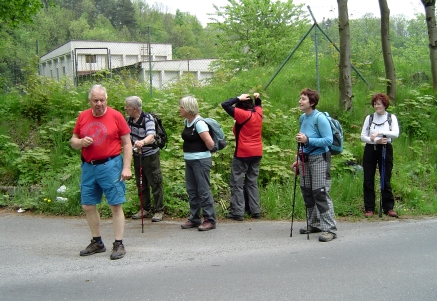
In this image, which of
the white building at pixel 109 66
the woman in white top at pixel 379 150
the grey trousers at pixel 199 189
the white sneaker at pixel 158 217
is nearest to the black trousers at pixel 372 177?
the woman in white top at pixel 379 150

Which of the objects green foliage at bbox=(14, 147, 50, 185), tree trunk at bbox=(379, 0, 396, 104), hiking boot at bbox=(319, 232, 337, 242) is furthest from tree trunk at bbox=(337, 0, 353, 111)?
green foliage at bbox=(14, 147, 50, 185)

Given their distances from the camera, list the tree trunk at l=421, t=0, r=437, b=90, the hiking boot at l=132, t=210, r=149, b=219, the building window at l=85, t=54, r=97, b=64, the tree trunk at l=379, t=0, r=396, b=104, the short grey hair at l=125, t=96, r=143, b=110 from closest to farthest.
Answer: the short grey hair at l=125, t=96, r=143, b=110
the hiking boot at l=132, t=210, r=149, b=219
the tree trunk at l=379, t=0, r=396, b=104
the tree trunk at l=421, t=0, r=437, b=90
the building window at l=85, t=54, r=97, b=64

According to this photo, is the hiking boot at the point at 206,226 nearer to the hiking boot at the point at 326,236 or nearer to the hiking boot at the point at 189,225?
the hiking boot at the point at 189,225

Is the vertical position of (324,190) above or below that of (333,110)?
below

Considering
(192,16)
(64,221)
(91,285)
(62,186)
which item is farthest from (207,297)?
(192,16)

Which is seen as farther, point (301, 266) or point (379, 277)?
point (301, 266)

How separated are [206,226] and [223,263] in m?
1.37

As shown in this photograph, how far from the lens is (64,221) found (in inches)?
278

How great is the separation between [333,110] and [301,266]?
699 centimetres

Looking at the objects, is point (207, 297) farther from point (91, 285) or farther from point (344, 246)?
point (344, 246)

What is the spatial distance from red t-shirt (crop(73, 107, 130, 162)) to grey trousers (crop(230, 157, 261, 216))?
231cm

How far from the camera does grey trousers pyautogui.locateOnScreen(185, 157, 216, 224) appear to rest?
6.49 metres

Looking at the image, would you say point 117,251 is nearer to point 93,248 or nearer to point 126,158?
point 93,248

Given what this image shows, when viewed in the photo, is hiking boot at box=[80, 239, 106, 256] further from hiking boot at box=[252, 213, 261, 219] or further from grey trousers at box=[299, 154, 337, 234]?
grey trousers at box=[299, 154, 337, 234]
